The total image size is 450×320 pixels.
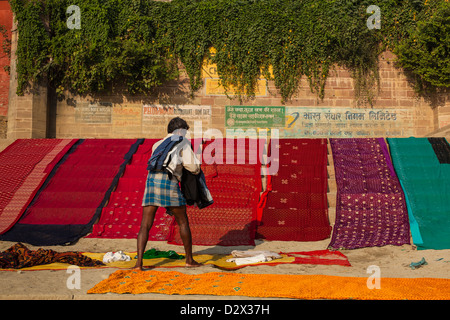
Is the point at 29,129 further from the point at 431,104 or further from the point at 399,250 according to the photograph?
the point at 431,104

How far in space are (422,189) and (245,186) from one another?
2758mm

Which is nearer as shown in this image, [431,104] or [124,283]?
[124,283]

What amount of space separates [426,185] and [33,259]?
18.4ft

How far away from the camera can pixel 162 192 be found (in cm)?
416

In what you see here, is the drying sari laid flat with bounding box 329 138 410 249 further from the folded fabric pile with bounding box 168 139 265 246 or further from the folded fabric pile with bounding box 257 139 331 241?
the folded fabric pile with bounding box 168 139 265 246

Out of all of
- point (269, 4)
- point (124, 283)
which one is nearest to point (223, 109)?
point (269, 4)

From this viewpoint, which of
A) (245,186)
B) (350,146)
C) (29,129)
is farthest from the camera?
(29,129)

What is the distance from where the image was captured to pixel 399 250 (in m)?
5.32

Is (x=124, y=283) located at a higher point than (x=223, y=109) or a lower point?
lower

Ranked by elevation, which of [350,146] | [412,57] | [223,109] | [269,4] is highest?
[269,4]

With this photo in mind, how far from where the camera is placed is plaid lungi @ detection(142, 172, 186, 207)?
4.15 meters

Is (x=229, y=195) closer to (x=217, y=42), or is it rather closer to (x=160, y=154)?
(x=160, y=154)

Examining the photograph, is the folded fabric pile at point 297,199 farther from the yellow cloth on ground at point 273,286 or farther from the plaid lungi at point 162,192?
the yellow cloth on ground at point 273,286

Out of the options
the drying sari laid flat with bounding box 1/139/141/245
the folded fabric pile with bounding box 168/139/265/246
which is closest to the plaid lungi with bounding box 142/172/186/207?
the folded fabric pile with bounding box 168/139/265/246
